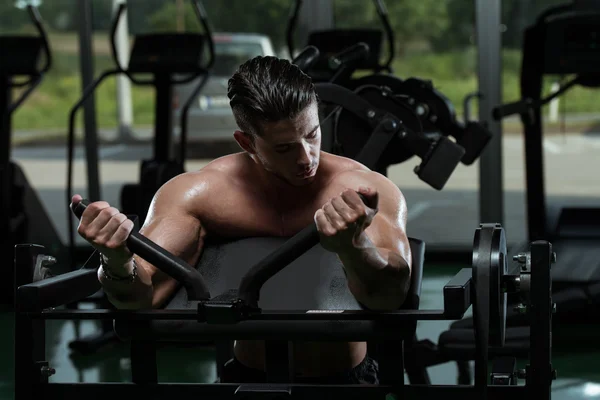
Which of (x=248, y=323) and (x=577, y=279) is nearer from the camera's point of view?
(x=248, y=323)

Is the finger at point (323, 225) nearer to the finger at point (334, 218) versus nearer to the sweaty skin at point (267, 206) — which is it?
the finger at point (334, 218)

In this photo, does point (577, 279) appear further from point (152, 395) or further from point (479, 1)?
point (152, 395)

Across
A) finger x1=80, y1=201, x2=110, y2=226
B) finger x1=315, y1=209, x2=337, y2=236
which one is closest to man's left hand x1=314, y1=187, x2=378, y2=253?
finger x1=315, y1=209, x2=337, y2=236

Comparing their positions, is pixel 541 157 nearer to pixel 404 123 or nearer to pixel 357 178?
pixel 404 123

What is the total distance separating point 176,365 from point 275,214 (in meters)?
2.08

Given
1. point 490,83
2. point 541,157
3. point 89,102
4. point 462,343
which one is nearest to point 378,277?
point 462,343

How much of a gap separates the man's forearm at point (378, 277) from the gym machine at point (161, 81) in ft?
9.50

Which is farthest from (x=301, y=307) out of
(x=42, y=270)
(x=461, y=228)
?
(x=461, y=228)

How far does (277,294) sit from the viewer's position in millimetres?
1921

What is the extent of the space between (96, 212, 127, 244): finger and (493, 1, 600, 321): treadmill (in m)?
2.58

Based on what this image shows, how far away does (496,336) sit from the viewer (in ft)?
5.73

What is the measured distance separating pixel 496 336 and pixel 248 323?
450 mm

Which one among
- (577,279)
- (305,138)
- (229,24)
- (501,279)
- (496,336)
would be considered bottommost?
(577,279)

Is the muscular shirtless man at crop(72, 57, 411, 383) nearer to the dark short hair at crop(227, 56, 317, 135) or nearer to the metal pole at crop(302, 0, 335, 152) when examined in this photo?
the dark short hair at crop(227, 56, 317, 135)
